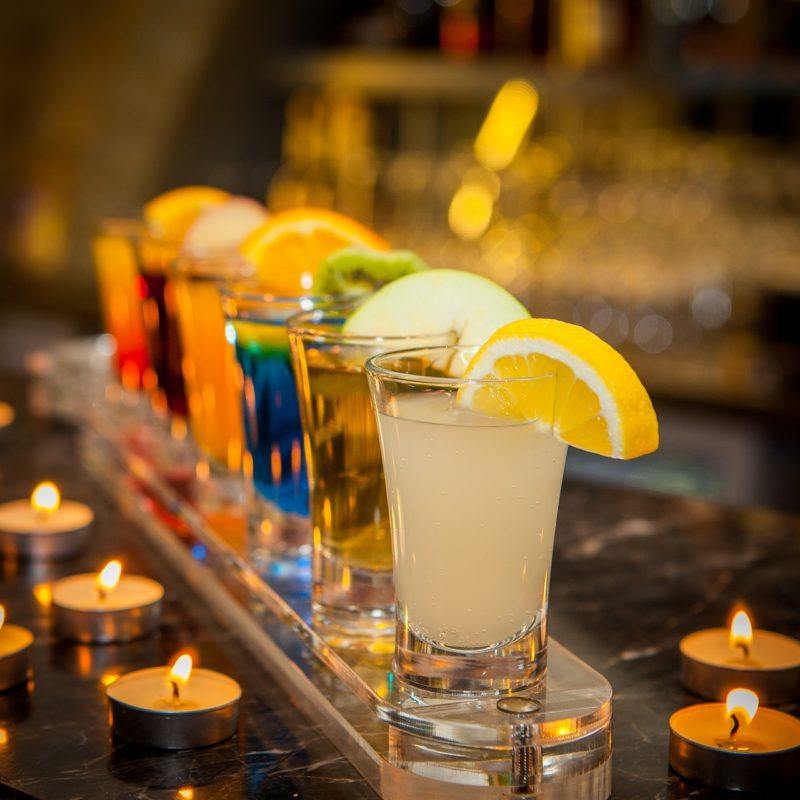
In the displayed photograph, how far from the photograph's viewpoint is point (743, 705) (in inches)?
35.0

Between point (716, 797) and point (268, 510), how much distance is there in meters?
0.50

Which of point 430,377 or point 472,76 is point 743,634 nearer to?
→ point 430,377

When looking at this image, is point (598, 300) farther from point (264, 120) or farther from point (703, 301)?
point (264, 120)

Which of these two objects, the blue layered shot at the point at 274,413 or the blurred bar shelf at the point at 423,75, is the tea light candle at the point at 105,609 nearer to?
the blue layered shot at the point at 274,413

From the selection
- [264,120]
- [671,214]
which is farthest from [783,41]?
[264,120]

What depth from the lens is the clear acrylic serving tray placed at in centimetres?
82

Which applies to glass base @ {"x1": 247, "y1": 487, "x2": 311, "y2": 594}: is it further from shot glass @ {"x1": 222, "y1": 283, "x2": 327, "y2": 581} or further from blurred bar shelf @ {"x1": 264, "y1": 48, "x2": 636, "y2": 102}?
blurred bar shelf @ {"x1": 264, "y1": 48, "x2": 636, "y2": 102}

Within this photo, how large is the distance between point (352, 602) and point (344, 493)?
8 cm

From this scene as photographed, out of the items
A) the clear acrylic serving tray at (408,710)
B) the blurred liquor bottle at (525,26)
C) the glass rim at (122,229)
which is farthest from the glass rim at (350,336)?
the blurred liquor bottle at (525,26)

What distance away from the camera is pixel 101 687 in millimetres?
1040

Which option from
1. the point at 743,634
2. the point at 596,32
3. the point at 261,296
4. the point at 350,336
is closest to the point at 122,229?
the point at 261,296

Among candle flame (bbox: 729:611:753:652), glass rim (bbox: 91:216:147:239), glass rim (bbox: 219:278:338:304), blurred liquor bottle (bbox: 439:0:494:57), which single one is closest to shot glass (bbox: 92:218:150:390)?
glass rim (bbox: 91:216:147:239)

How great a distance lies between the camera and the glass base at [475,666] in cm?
87

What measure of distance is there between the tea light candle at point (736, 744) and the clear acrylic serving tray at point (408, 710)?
5 cm
